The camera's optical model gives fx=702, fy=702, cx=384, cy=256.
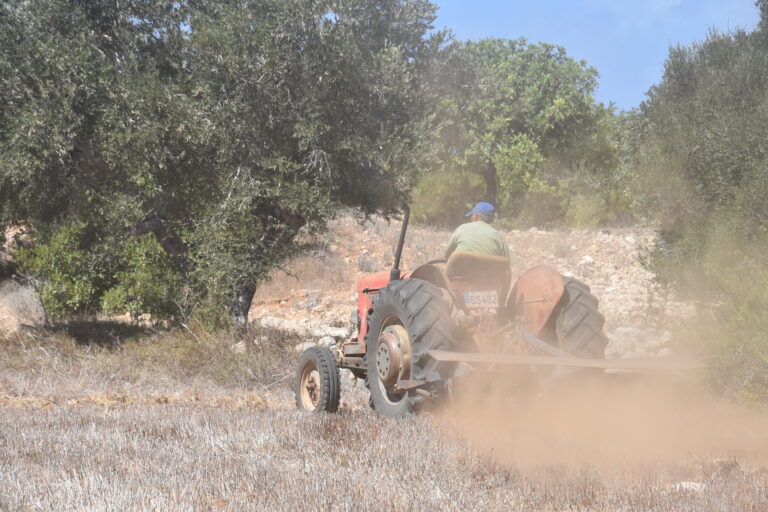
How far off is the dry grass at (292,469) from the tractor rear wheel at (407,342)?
0.22 meters

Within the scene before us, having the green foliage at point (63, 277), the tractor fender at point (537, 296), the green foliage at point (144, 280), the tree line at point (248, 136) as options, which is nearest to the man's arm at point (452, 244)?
the tractor fender at point (537, 296)

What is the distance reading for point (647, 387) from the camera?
210 inches

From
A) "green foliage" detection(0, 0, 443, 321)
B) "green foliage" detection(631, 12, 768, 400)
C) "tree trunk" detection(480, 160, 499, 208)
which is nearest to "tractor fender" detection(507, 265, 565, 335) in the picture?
"green foliage" detection(631, 12, 768, 400)

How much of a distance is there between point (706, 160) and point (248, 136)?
709 centimetres

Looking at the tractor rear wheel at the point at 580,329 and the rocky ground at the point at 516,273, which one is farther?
the rocky ground at the point at 516,273

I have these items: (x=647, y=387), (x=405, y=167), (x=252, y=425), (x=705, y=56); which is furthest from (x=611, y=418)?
(x=705, y=56)

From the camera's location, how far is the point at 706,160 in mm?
11000

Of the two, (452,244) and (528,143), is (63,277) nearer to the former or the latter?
(452,244)

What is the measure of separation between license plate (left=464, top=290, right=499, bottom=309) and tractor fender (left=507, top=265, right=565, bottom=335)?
0.27 meters

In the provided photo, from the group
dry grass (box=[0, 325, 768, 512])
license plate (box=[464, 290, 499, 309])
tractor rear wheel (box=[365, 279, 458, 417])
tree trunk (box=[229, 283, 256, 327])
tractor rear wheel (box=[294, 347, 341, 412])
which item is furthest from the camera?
tree trunk (box=[229, 283, 256, 327])

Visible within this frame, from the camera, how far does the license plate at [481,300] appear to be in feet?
17.5

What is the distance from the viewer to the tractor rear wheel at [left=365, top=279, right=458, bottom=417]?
5117mm

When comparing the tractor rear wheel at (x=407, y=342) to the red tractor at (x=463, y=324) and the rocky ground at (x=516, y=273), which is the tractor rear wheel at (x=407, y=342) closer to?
the red tractor at (x=463, y=324)

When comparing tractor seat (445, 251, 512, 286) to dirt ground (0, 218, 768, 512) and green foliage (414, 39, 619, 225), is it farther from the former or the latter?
green foliage (414, 39, 619, 225)
